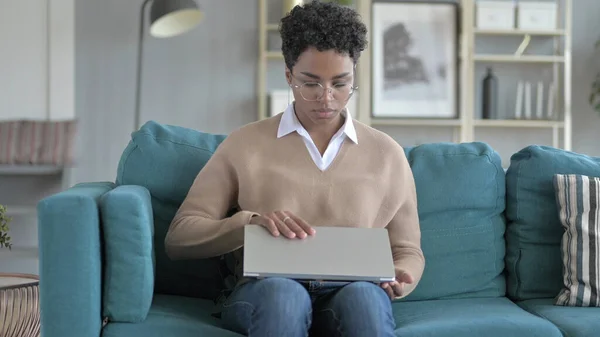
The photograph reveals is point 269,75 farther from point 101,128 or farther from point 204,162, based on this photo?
point 204,162

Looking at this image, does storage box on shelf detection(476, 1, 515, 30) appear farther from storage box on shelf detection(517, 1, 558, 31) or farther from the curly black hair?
the curly black hair

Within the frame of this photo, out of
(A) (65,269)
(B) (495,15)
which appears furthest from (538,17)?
(A) (65,269)

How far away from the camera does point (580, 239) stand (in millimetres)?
2012

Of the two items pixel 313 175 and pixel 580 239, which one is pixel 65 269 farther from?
pixel 580 239

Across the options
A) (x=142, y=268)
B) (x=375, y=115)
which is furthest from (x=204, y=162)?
(x=375, y=115)

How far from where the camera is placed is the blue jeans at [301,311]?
1520 mm

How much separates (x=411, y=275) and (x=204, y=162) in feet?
2.18

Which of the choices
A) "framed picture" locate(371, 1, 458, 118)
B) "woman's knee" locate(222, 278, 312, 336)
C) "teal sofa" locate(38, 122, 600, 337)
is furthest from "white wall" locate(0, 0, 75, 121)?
"woman's knee" locate(222, 278, 312, 336)

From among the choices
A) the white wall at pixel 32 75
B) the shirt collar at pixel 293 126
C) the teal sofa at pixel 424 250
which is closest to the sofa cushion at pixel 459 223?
the teal sofa at pixel 424 250

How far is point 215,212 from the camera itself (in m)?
1.86

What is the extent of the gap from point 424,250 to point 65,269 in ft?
3.18

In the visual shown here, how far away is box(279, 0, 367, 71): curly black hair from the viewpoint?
1.84 metres

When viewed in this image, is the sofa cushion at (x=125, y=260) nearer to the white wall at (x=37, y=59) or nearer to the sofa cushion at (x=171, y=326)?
the sofa cushion at (x=171, y=326)

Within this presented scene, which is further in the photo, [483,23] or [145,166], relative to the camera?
[483,23]
